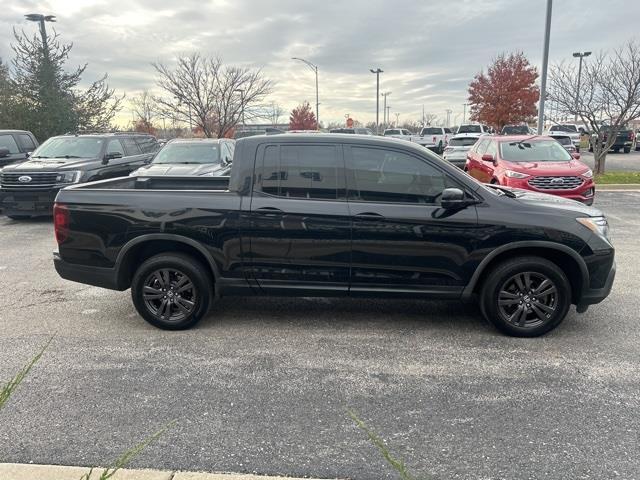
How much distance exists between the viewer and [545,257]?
4207mm

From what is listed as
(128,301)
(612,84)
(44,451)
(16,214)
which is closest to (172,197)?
(128,301)

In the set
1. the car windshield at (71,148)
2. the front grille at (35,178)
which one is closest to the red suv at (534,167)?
the car windshield at (71,148)

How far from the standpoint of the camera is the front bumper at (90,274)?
4.42 meters

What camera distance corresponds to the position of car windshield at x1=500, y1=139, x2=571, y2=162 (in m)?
10.3

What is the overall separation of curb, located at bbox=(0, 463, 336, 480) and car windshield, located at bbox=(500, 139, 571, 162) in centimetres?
964

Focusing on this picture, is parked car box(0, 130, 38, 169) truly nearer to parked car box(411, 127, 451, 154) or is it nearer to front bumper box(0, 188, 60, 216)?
front bumper box(0, 188, 60, 216)

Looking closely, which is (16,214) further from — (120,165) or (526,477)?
(526,477)

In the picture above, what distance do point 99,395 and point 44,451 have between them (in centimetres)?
62

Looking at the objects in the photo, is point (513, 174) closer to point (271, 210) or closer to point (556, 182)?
point (556, 182)

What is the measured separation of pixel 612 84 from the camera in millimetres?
15312

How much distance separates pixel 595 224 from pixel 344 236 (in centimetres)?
223

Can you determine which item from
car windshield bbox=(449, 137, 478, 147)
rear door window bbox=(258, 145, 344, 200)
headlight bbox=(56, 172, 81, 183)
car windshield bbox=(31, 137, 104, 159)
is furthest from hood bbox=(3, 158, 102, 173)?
car windshield bbox=(449, 137, 478, 147)

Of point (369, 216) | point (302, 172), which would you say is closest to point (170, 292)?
point (302, 172)

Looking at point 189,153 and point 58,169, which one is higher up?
point 189,153
